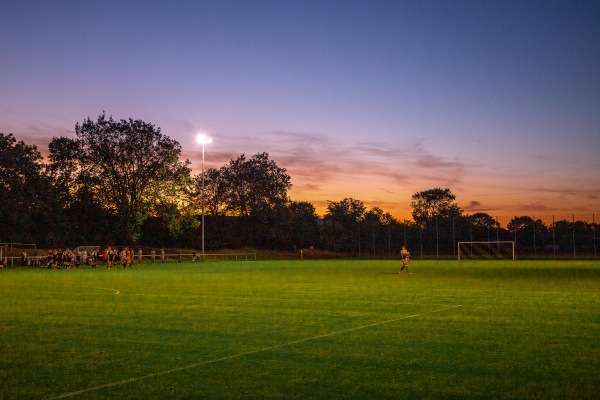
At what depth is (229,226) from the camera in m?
90.2

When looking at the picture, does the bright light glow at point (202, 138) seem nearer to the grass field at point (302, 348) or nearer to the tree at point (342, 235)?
the tree at point (342, 235)

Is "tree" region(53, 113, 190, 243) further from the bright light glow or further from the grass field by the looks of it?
the grass field

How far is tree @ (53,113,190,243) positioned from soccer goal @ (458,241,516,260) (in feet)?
111

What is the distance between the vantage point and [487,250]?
233ft

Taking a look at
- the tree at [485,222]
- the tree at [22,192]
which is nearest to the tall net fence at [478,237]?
the tree at [485,222]

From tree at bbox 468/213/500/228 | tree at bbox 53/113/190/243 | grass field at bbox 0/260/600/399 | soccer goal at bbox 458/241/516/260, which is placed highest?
tree at bbox 53/113/190/243

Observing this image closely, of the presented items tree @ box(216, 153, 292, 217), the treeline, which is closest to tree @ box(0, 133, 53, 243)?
the treeline

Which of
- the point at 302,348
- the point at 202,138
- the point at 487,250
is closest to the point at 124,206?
the point at 202,138

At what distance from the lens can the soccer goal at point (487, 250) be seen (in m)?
69.9

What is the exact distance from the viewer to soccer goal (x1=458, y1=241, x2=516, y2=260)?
69.9m

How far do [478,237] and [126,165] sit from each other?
139 feet

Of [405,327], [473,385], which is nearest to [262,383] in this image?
[473,385]

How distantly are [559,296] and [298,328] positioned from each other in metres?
10.9

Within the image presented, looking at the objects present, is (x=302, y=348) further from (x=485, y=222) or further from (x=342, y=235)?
(x=342, y=235)
